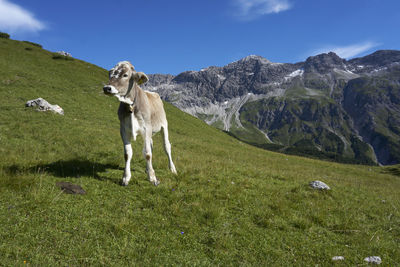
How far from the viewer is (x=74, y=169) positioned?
866 cm

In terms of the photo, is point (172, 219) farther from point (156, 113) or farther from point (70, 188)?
point (156, 113)

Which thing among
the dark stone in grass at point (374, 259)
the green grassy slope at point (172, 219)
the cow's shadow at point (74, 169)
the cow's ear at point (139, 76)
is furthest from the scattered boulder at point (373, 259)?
the cow's ear at point (139, 76)

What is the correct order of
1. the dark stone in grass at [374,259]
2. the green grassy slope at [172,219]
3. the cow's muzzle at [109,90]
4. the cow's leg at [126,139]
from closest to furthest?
the green grassy slope at [172,219] → the dark stone in grass at [374,259] → the cow's muzzle at [109,90] → the cow's leg at [126,139]

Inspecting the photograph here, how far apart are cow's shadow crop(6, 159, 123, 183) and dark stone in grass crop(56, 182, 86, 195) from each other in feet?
3.68

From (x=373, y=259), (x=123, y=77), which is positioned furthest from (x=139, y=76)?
(x=373, y=259)

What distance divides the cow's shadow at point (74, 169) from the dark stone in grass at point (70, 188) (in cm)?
112

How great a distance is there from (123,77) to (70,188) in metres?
3.89

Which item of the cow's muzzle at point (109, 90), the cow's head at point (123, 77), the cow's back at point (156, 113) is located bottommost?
the cow's back at point (156, 113)

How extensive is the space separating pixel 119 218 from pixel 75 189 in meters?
2.05

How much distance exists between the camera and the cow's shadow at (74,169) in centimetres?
778

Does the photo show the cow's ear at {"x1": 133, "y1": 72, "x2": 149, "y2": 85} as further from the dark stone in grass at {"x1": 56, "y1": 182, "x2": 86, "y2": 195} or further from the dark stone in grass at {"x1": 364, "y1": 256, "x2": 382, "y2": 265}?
the dark stone in grass at {"x1": 364, "y1": 256, "x2": 382, "y2": 265}

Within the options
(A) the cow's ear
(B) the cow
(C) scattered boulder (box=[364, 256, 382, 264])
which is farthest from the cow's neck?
(C) scattered boulder (box=[364, 256, 382, 264])

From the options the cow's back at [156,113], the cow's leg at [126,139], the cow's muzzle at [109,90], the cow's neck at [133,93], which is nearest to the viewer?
the cow's muzzle at [109,90]

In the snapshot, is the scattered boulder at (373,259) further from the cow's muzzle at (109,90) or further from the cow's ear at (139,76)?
the cow's ear at (139,76)
